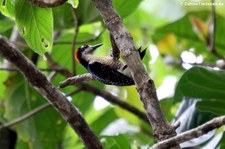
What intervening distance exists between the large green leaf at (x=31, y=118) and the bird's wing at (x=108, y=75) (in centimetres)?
103

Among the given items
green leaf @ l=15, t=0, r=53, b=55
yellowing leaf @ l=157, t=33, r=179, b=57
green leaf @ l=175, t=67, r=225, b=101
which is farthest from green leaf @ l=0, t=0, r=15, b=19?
yellowing leaf @ l=157, t=33, r=179, b=57

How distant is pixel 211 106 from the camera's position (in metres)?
1.49

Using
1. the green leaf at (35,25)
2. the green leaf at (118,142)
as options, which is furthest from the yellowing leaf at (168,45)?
the green leaf at (35,25)

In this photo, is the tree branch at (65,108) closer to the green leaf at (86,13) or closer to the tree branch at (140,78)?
the tree branch at (140,78)

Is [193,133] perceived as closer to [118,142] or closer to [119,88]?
[118,142]

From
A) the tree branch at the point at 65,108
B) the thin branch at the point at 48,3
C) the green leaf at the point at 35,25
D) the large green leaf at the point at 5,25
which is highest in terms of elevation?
the thin branch at the point at 48,3

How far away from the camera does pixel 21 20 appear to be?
124cm

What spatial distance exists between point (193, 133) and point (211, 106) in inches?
27.8

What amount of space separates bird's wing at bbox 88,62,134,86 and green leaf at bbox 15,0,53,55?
0.26m

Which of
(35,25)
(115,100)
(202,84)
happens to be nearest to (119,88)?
(115,100)

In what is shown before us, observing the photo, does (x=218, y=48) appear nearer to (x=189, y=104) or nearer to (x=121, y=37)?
(x=189, y=104)

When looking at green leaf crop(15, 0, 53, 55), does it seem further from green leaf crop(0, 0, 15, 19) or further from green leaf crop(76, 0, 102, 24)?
green leaf crop(76, 0, 102, 24)

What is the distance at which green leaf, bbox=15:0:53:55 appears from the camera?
120 cm

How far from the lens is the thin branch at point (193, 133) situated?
0.79 m
